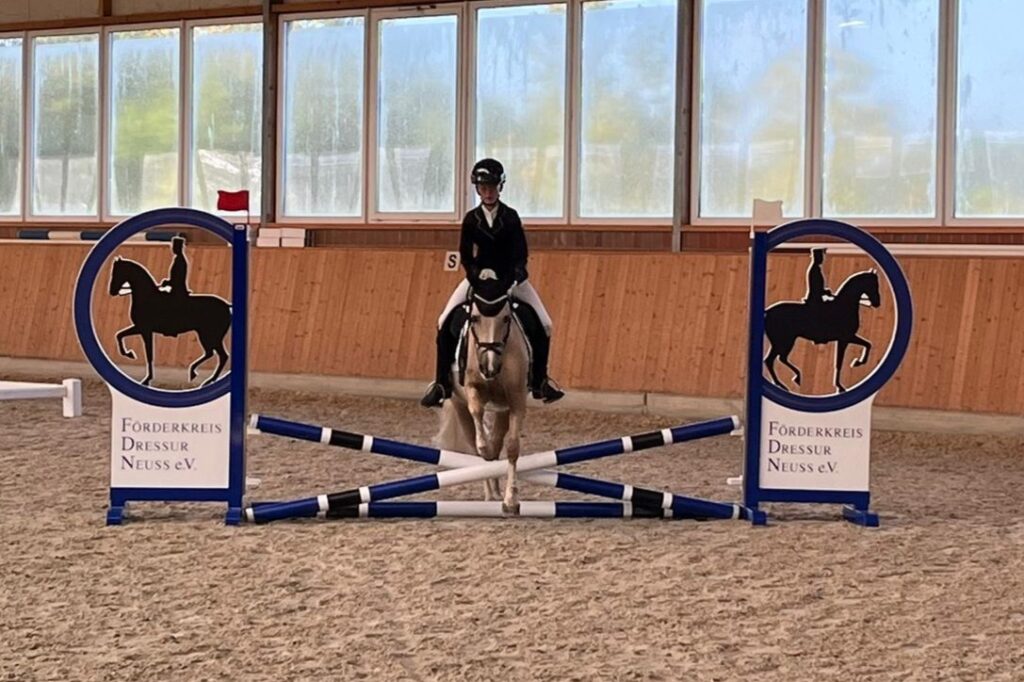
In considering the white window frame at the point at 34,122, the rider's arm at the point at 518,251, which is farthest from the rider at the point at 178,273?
the white window frame at the point at 34,122

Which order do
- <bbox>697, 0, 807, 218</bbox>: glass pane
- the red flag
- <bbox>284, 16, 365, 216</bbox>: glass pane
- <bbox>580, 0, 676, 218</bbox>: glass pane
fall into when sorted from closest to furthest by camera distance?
the red flag → <bbox>697, 0, 807, 218</bbox>: glass pane → <bbox>580, 0, 676, 218</bbox>: glass pane → <bbox>284, 16, 365, 216</bbox>: glass pane

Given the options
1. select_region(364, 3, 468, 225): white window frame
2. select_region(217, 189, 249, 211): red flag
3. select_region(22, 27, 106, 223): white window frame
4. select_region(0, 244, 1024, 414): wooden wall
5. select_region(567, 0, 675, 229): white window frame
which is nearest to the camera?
select_region(217, 189, 249, 211): red flag

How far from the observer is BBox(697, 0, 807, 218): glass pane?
44.5 feet

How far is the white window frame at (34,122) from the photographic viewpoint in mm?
17062

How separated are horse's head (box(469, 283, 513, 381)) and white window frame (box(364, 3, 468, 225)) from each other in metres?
8.40

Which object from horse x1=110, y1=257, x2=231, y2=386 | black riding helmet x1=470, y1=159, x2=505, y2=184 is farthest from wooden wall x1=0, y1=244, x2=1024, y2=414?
horse x1=110, y1=257, x2=231, y2=386

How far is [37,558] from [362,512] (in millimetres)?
1573

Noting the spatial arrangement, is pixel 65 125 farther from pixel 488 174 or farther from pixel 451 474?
pixel 451 474

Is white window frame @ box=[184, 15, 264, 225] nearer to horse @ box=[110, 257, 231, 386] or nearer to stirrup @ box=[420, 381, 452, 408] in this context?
stirrup @ box=[420, 381, 452, 408]

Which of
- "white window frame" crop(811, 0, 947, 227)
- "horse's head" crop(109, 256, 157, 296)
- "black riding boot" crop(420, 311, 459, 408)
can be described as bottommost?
"black riding boot" crop(420, 311, 459, 408)

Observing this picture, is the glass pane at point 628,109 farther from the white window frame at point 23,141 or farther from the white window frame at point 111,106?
the white window frame at point 23,141

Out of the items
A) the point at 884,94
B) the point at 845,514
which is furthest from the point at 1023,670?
the point at 884,94

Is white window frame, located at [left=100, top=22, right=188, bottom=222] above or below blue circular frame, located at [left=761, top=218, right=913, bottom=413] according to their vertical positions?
above

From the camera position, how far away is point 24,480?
26.1 feet
